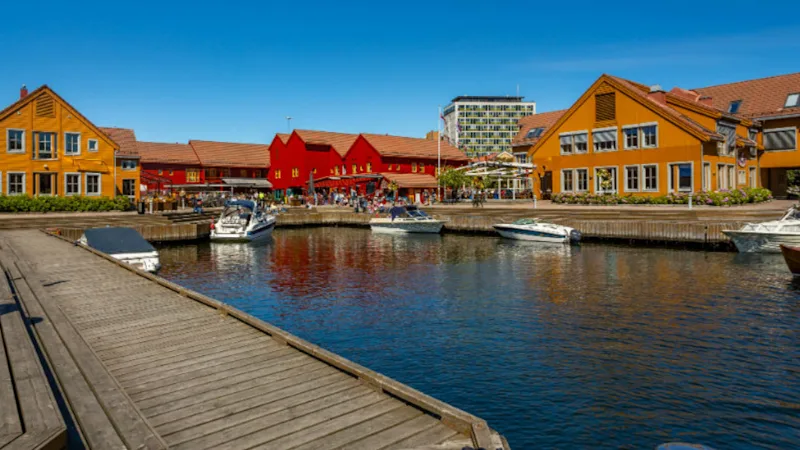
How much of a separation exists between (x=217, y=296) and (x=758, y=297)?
1985 cm

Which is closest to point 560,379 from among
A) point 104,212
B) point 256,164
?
point 104,212

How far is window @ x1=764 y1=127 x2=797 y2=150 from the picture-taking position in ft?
164

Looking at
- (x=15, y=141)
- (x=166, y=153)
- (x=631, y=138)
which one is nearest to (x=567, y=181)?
(x=631, y=138)

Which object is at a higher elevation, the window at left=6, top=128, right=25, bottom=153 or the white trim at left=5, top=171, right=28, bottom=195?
the window at left=6, top=128, right=25, bottom=153

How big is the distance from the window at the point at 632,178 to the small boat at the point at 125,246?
38.5 meters

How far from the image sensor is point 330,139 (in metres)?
83.9

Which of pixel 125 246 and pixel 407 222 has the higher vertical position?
pixel 407 222

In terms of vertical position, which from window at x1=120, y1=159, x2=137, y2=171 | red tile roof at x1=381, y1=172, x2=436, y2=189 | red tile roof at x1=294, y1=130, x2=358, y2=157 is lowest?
red tile roof at x1=381, y1=172, x2=436, y2=189

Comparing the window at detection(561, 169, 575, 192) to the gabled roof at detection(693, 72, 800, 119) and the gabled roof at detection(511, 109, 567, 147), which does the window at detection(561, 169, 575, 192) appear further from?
the gabled roof at detection(693, 72, 800, 119)

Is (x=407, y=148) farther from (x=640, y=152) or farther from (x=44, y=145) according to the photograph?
(x=44, y=145)

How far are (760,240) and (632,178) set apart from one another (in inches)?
746

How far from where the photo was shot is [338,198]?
70938mm

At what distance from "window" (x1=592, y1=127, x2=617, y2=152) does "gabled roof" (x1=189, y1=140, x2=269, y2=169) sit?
54141 mm

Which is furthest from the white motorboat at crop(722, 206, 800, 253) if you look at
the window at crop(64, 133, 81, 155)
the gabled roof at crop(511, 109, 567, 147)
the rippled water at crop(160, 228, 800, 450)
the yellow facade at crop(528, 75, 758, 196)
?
the window at crop(64, 133, 81, 155)
